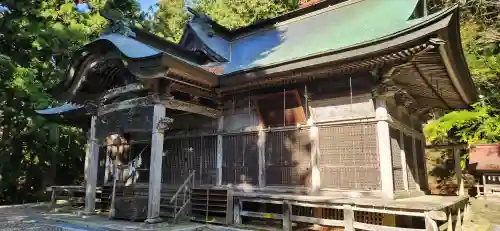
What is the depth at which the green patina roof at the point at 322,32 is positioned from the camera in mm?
8500

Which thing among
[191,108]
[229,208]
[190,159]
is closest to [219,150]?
[190,159]

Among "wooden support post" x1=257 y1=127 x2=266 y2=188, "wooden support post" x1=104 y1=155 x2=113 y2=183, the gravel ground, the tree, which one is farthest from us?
the tree

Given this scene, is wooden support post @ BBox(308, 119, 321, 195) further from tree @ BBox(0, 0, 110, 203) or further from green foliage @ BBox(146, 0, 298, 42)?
green foliage @ BBox(146, 0, 298, 42)

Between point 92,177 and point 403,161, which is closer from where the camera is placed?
point 403,161

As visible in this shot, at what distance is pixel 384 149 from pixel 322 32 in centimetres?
434

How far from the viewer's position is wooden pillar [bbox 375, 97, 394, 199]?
7.09 metres

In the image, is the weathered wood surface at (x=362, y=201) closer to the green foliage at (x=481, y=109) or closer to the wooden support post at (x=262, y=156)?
the wooden support post at (x=262, y=156)

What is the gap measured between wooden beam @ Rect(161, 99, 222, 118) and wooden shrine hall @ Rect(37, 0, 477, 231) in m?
0.03

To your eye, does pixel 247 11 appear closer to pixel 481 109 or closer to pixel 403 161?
Answer: pixel 481 109

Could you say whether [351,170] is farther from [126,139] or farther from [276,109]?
[126,139]

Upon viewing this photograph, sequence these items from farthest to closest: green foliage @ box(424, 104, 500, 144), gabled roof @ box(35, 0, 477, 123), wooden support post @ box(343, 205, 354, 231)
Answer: green foliage @ box(424, 104, 500, 144) → wooden support post @ box(343, 205, 354, 231) → gabled roof @ box(35, 0, 477, 123)

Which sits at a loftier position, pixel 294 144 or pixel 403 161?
pixel 294 144

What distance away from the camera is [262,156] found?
8719 mm

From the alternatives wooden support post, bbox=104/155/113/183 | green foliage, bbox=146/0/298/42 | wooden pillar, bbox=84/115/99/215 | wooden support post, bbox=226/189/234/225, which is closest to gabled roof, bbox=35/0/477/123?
wooden pillar, bbox=84/115/99/215
